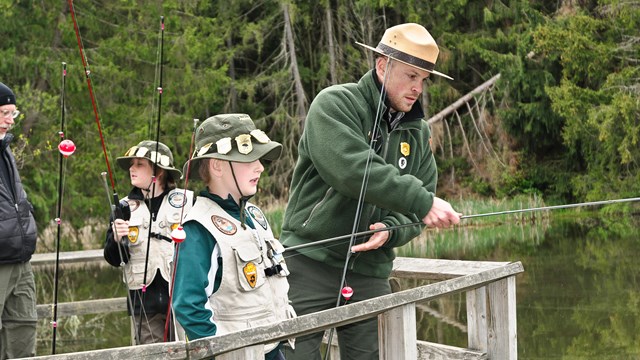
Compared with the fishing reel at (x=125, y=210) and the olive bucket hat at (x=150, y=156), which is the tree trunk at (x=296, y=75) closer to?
the olive bucket hat at (x=150, y=156)

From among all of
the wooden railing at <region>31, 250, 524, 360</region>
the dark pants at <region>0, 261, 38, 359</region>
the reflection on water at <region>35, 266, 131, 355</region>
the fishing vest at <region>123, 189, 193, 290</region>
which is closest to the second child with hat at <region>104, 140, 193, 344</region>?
the fishing vest at <region>123, 189, 193, 290</region>

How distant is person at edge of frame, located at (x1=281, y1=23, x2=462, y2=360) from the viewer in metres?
3.14

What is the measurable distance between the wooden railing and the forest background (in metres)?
10.4

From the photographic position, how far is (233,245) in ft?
8.36

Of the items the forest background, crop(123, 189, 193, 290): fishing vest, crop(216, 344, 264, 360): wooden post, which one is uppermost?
the forest background

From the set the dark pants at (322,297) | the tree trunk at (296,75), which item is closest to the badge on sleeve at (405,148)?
the dark pants at (322,297)

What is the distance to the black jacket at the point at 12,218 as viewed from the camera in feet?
12.3

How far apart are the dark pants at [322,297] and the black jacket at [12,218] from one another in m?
1.12

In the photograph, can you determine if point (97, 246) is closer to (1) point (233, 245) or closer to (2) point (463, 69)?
(2) point (463, 69)

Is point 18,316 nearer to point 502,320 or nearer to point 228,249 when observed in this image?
Answer: point 228,249

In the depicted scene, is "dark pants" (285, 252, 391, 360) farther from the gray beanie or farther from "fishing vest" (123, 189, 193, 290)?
the gray beanie

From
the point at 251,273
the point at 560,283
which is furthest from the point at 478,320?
the point at 560,283

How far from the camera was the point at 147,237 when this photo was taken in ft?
13.6

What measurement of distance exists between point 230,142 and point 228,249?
288 millimetres
